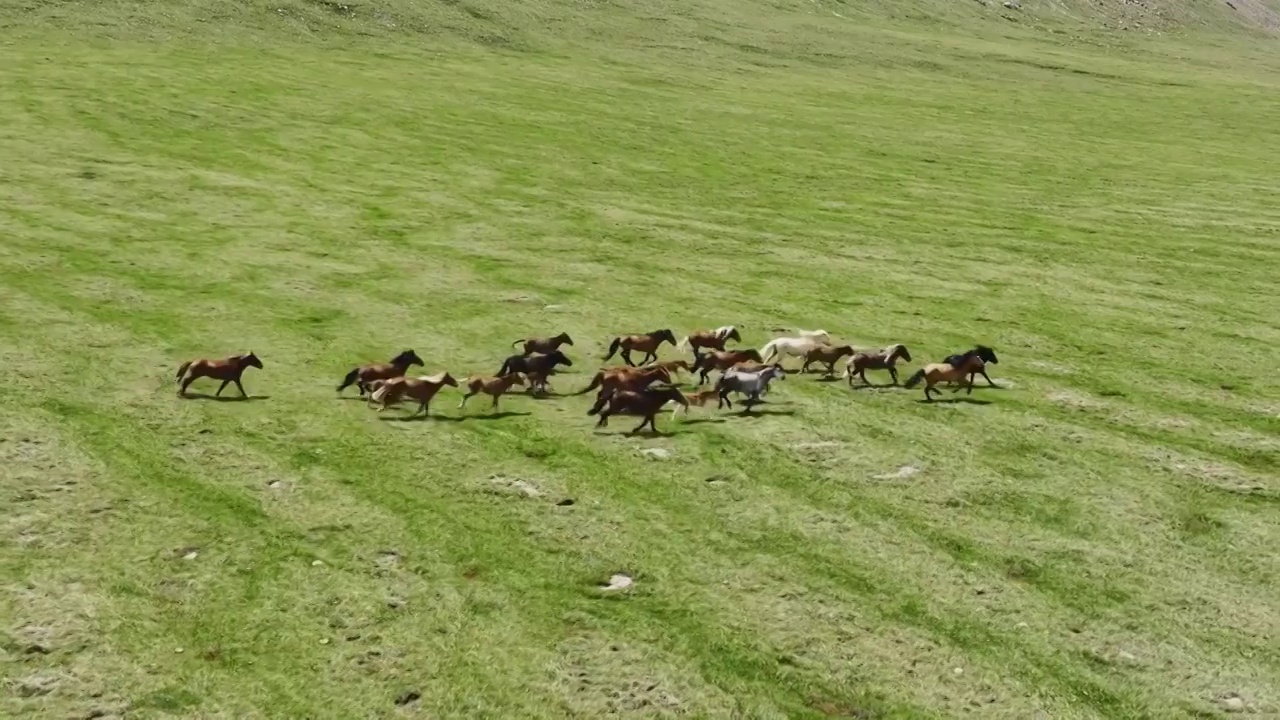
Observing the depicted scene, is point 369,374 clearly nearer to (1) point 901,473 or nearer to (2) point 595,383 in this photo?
(2) point 595,383

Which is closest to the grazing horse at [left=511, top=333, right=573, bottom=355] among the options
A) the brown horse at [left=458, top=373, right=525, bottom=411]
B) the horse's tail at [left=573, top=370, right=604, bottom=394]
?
the horse's tail at [left=573, top=370, right=604, bottom=394]

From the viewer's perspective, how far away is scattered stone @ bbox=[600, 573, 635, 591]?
544 inches

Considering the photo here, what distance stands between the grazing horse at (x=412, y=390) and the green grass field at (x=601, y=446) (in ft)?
1.20

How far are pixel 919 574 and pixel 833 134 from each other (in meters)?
62.4

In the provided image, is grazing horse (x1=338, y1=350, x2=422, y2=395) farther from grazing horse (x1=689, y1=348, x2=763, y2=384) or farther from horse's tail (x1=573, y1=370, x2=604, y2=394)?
grazing horse (x1=689, y1=348, x2=763, y2=384)

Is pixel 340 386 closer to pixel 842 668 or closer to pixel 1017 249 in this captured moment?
Result: pixel 842 668

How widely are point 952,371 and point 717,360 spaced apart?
4.85m

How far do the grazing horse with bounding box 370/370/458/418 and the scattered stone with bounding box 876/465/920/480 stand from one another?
25.7 ft

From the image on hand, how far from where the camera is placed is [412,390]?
1988 cm

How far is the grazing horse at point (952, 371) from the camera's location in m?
22.3

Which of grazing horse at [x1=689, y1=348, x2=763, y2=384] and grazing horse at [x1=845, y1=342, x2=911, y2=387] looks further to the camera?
grazing horse at [x1=845, y1=342, x2=911, y2=387]

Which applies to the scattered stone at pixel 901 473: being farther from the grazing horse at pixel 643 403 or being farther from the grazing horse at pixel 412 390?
the grazing horse at pixel 412 390

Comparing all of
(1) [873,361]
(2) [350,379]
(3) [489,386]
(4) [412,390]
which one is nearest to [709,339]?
(1) [873,361]

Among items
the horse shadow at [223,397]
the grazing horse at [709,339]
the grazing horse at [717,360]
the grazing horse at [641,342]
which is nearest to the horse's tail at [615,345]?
the grazing horse at [641,342]
